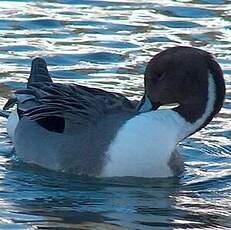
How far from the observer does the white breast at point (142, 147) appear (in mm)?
9039

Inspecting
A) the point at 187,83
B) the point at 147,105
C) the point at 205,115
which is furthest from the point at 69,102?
the point at 205,115

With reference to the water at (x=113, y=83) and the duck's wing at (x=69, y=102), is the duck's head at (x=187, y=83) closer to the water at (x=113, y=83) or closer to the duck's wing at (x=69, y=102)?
the duck's wing at (x=69, y=102)

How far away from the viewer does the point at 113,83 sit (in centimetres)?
1166

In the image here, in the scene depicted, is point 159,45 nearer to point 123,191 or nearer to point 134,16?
point 134,16

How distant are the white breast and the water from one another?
104mm

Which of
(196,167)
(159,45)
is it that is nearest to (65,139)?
(196,167)

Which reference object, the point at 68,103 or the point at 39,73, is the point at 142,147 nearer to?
the point at 68,103

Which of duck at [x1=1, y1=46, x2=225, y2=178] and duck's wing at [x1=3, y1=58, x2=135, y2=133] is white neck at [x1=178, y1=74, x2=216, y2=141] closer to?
duck at [x1=1, y1=46, x2=225, y2=178]

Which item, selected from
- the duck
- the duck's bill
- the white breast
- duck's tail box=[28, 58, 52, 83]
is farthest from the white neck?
duck's tail box=[28, 58, 52, 83]

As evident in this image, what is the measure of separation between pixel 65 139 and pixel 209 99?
1.03 metres

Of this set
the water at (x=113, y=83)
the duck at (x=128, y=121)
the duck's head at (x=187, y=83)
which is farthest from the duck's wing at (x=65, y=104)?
the water at (x=113, y=83)

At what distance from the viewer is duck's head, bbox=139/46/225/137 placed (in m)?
9.33

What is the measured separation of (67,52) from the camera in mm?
12680

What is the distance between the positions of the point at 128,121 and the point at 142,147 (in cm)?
22
